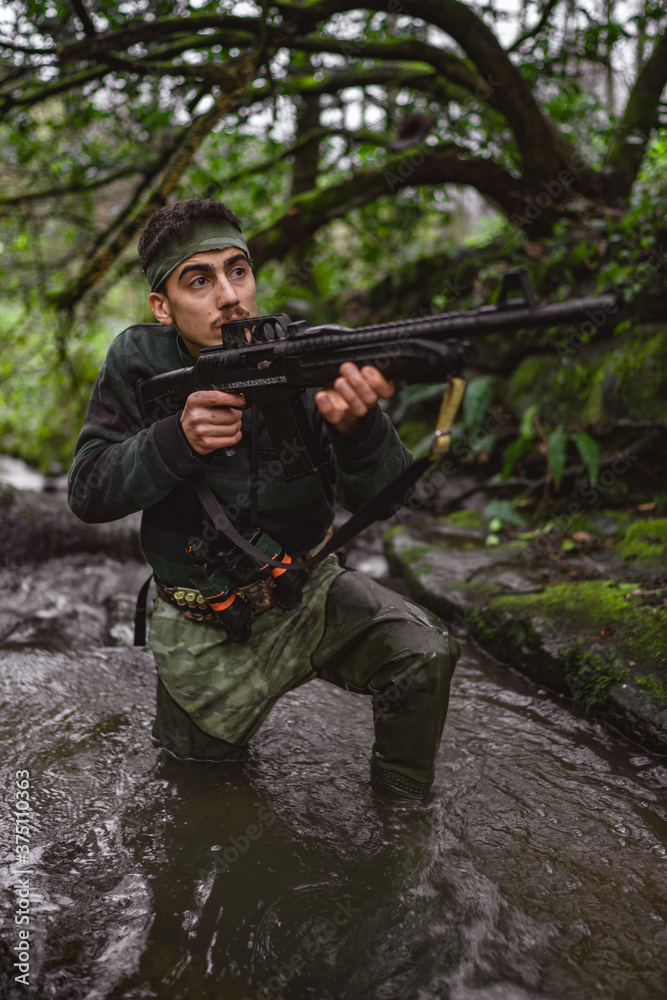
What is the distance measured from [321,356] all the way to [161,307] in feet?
3.47

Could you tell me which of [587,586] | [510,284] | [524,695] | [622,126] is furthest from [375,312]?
[510,284]

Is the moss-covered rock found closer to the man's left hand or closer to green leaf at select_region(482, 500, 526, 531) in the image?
green leaf at select_region(482, 500, 526, 531)


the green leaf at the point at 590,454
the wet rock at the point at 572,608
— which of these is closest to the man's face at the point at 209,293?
the wet rock at the point at 572,608

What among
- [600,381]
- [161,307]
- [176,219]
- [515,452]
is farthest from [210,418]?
[600,381]

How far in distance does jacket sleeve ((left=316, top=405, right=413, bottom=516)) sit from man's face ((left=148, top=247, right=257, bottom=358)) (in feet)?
2.27

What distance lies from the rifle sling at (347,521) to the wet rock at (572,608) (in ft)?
5.57

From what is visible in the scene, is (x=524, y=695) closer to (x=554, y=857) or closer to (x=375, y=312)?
(x=554, y=857)

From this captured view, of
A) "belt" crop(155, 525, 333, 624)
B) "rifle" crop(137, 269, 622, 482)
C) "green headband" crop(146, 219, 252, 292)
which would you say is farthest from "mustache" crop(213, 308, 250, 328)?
"belt" crop(155, 525, 333, 624)

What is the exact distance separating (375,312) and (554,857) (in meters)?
8.28

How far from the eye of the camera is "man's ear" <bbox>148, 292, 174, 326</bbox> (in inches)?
112

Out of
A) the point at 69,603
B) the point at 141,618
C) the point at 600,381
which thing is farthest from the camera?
the point at 600,381

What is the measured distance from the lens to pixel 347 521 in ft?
7.64

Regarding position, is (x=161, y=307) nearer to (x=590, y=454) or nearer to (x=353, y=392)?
(x=353, y=392)

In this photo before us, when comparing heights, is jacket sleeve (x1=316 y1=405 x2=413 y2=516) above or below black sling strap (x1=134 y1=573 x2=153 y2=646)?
above
